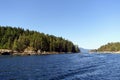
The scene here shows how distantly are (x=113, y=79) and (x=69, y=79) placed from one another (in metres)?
9.47

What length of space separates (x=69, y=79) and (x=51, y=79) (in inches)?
152

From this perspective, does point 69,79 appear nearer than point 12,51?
Yes

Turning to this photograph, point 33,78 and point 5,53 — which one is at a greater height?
point 5,53

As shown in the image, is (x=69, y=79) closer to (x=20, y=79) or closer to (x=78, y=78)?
(x=78, y=78)

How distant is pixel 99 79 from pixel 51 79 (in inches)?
402

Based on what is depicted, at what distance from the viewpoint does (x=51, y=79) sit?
52.3 metres

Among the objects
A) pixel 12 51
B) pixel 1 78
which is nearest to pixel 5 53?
pixel 12 51

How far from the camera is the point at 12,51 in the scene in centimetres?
19775

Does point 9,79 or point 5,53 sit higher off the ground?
point 5,53

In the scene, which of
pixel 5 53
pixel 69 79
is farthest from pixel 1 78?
pixel 5 53

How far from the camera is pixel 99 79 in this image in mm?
53156

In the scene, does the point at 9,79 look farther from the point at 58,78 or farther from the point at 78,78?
the point at 78,78

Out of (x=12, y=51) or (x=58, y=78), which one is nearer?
(x=58, y=78)

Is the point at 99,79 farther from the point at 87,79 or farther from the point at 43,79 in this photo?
the point at 43,79
